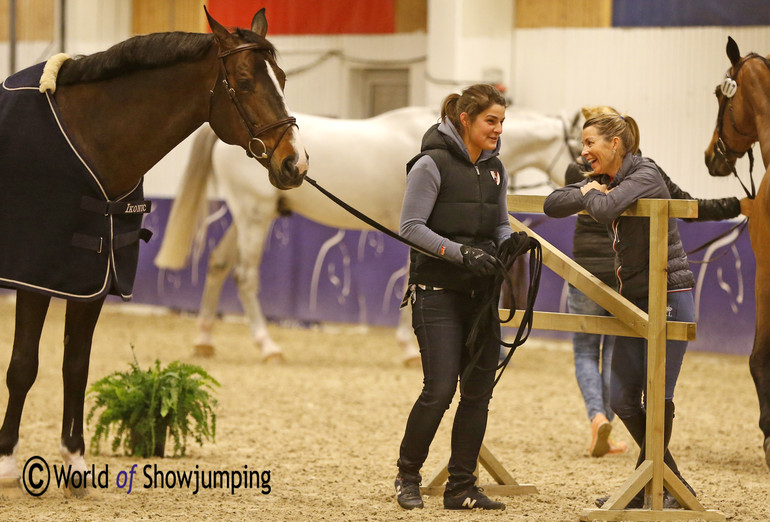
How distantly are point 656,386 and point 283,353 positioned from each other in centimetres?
561

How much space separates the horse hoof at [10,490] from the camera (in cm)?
429

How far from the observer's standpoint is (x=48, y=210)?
4113 millimetres

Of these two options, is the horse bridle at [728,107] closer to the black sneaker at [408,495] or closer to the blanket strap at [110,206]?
the black sneaker at [408,495]

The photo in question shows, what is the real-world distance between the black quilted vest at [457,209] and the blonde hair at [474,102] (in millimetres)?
83

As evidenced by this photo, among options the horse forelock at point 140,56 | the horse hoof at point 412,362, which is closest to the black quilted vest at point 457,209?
the horse forelock at point 140,56

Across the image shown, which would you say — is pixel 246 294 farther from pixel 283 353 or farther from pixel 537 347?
pixel 537 347

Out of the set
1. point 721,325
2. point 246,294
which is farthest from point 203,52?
point 721,325

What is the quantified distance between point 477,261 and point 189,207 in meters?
5.32

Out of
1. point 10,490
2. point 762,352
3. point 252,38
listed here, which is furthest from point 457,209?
point 10,490

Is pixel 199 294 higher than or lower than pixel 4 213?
lower

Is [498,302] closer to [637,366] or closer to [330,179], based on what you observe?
[637,366]

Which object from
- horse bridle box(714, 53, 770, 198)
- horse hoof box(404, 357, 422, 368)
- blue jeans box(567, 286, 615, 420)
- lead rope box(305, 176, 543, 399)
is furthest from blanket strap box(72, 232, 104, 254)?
horse hoof box(404, 357, 422, 368)

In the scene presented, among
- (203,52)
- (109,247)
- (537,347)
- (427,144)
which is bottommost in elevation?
(537,347)

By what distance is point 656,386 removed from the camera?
13.2ft
